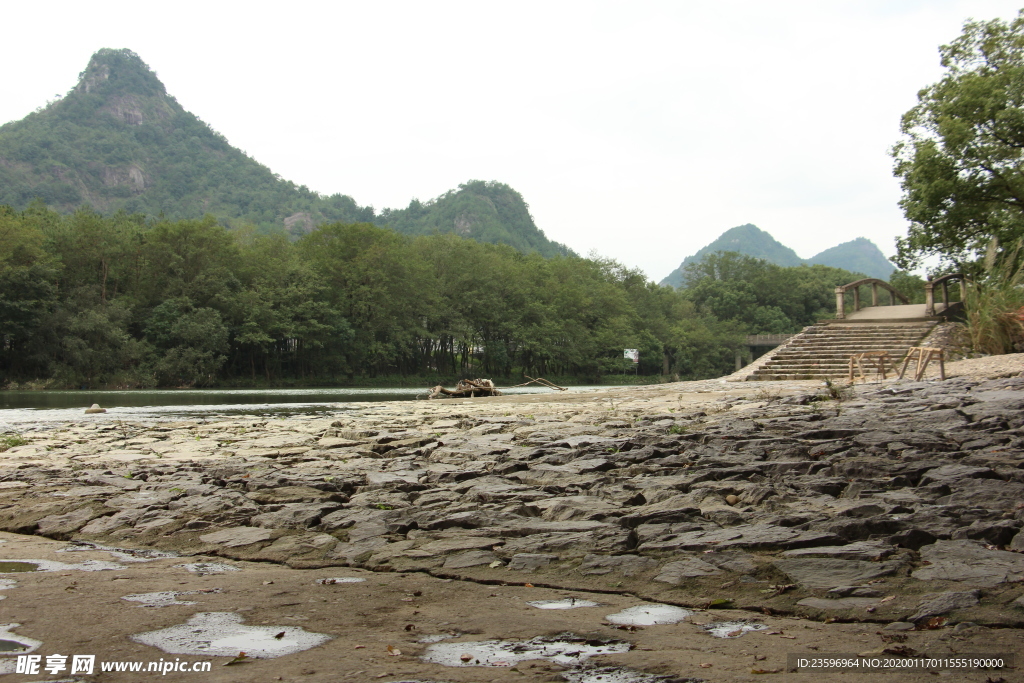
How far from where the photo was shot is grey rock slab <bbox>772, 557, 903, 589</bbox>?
2.95 m

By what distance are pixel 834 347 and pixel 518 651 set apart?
2136 cm

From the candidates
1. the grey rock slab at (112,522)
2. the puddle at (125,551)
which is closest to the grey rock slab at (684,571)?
the puddle at (125,551)

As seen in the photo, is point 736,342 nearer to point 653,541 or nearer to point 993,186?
point 993,186

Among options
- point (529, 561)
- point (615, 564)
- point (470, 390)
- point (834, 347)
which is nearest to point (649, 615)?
point (615, 564)

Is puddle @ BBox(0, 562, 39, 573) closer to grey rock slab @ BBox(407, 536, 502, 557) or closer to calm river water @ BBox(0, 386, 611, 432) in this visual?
grey rock slab @ BBox(407, 536, 502, 557)

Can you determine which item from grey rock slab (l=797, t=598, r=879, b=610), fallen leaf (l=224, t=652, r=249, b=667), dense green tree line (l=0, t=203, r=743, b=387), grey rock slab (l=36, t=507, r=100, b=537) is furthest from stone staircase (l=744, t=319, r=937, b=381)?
dense green tree line (l=0, t=203, r=743, b=387)

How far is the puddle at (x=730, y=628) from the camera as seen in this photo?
2.52 m

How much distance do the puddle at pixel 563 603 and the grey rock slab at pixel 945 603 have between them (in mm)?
1118

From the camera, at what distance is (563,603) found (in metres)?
2.94

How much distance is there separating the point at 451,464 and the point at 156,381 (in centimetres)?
4089

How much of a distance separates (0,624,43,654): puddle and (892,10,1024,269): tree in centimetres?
2354

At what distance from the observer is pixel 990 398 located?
348 inches

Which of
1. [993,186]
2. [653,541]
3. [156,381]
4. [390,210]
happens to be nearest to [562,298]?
[156,381]

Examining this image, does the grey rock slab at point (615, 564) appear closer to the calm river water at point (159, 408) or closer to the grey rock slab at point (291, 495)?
the grey rock slab at point (291, 495)
